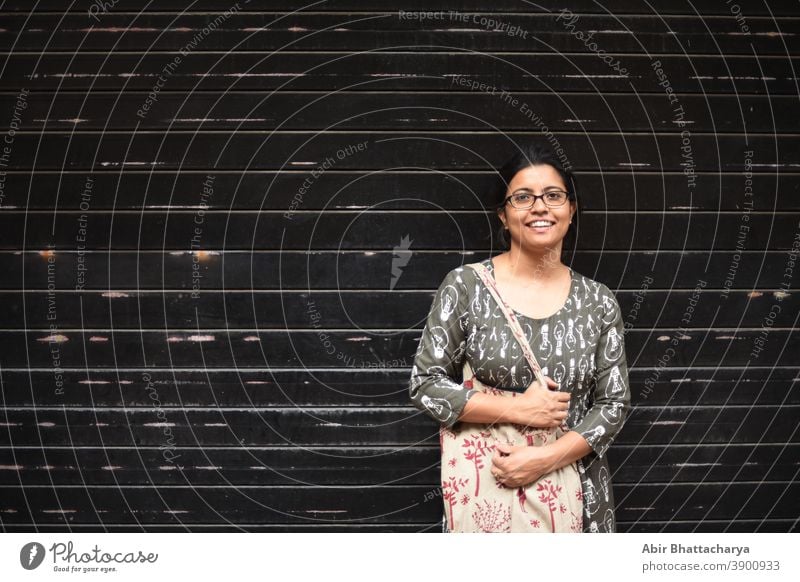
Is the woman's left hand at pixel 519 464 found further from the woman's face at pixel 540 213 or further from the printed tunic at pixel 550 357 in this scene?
the woman's face at pixel 540 213

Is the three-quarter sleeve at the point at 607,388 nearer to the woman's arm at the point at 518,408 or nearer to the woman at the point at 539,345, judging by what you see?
the woman at the point at 539,345

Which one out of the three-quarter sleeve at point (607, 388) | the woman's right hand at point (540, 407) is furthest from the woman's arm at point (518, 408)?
the three-quarter sleeve at point (607, 388)

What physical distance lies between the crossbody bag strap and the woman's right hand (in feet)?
0.11

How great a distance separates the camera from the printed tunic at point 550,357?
244 cm

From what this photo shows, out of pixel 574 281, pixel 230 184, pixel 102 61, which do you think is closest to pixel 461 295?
pixel 574 281

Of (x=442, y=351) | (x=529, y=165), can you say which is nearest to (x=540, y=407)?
(x=442, y=351)

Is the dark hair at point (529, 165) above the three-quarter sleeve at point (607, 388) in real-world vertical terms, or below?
above

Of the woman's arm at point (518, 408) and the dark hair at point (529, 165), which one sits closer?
the woman's arm at point (518, 408)

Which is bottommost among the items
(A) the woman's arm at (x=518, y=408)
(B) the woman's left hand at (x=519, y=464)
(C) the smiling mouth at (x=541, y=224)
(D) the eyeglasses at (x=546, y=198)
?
(B) the woman's left hand at (x=519, y=464)

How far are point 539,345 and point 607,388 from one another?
0.26 m

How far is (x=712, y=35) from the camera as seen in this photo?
3.26 metres

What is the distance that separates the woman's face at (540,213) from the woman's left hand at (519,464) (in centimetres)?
61

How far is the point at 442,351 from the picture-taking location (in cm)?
246

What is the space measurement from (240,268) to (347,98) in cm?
80
